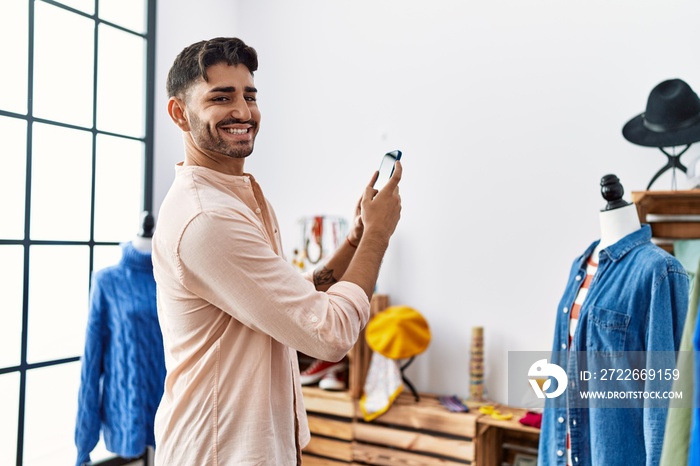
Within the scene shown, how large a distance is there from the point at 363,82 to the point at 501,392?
1.67 metres

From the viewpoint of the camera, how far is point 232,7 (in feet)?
11.2

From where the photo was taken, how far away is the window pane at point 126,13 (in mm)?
2729

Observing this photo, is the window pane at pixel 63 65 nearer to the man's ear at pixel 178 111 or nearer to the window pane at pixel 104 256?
the window pane at pixel 104 256

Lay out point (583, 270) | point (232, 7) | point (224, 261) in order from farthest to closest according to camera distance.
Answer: point (232, 7)
point (583, 270)
point (224, 261)

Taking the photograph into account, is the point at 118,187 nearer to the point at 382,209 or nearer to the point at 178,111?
the point at 178,111

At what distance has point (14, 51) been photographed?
233 cm

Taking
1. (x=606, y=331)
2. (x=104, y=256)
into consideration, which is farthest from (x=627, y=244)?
(x=104, y=256)

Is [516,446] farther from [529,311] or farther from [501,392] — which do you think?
[529,311]

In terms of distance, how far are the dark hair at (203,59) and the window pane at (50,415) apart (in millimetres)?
1745

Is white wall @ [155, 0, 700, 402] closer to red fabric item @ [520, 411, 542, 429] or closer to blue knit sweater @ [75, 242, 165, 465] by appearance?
red fabric item @ [520, 411, 542, 429]

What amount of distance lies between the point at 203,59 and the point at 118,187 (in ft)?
5.96

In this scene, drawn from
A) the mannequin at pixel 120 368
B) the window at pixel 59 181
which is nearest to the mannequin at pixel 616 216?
the mannequin at pixel 120 368

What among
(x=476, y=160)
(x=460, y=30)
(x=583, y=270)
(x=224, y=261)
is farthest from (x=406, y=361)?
(x=224, y=261)

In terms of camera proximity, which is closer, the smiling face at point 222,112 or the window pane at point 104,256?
the smiling face at point 222,112
